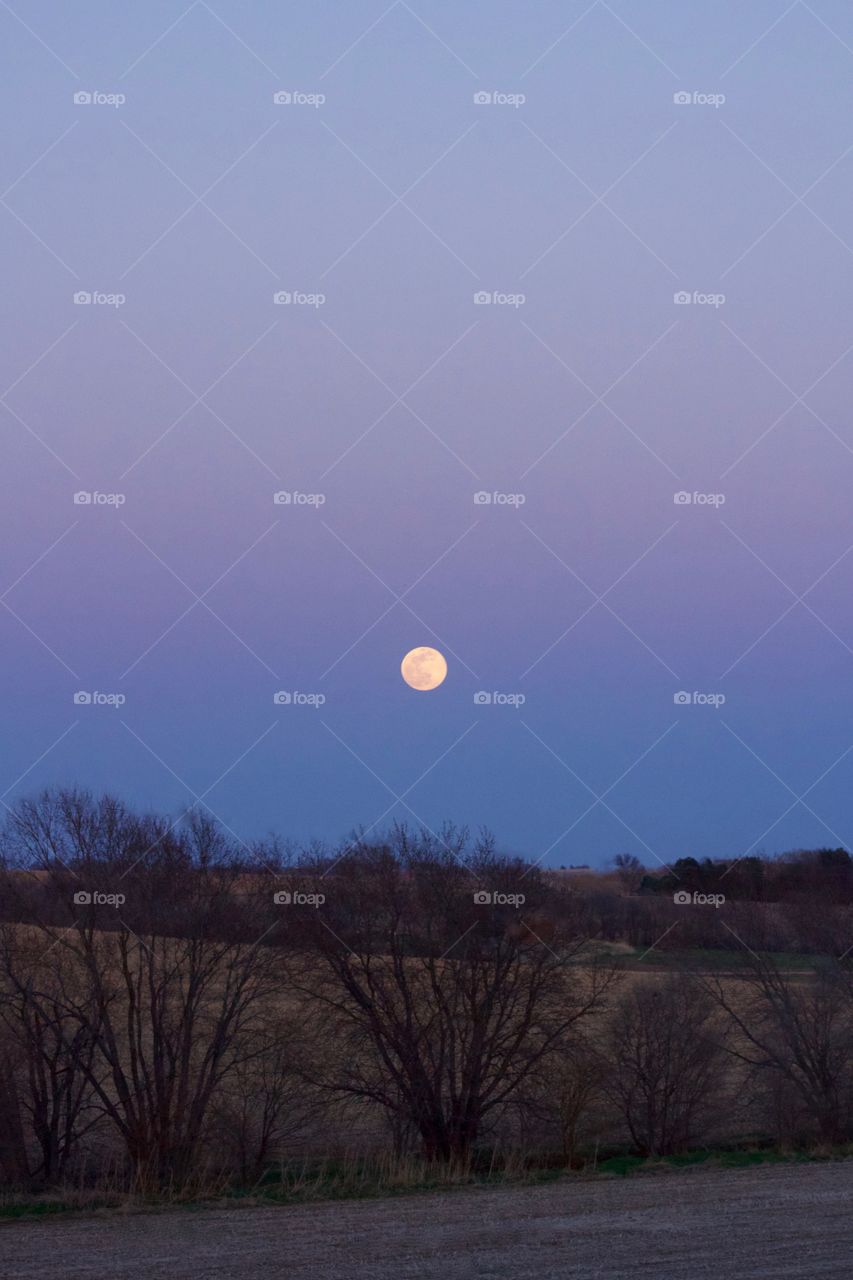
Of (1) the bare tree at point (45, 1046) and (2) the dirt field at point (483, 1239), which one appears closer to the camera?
(2) the dirt field at point (483, 1239)

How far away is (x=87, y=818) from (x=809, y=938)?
55.7ft

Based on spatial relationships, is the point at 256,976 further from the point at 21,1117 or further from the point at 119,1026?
the point at 21,1117

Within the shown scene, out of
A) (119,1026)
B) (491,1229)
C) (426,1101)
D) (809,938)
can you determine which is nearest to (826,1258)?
(491,1229)

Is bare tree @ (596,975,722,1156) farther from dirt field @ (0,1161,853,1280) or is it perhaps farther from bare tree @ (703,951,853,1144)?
dirt field @ (0,1161,853,1280)

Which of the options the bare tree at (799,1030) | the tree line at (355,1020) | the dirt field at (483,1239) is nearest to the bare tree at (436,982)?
the tree line at (355,1020)

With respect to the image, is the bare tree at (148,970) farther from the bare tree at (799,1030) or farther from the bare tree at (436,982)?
the bare tree at (799,1030)

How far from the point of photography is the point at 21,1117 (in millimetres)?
24547

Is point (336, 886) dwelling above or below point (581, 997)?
above

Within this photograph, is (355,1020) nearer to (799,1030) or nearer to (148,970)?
(148,970)

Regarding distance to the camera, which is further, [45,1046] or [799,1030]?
[799,1030]

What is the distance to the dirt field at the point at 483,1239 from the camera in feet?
40.8

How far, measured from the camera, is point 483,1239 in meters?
14.2

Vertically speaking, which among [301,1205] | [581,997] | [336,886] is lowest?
[301,1205]

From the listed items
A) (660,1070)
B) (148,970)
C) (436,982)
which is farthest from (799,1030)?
(148,970)
